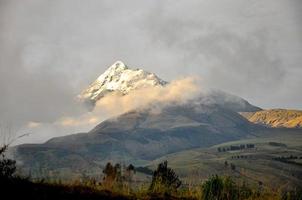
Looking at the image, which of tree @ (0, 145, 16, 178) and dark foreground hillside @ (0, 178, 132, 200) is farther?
tree @ (0, 145, 16, 178)

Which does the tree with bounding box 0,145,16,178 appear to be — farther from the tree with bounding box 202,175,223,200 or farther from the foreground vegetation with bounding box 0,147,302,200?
the tree with bounding box 202,175,223,200

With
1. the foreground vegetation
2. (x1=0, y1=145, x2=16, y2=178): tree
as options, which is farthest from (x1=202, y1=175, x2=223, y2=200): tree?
(x1=0, y1=145, x2=16, y2=178): tree

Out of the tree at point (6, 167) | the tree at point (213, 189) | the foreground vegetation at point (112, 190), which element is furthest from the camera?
the tree at point (213, 189)

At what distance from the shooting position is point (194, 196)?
19.3 m

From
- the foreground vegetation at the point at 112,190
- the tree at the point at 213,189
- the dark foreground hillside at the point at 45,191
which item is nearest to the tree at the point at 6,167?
the foreground vegetation at the point at 112,190

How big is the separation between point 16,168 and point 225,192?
913 centimetres

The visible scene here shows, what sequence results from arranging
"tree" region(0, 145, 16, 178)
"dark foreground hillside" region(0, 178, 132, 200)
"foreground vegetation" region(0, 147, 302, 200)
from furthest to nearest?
"tree" region(0, 145, 16, 178)
"foreground vegetation" region(0, 147, 302, 200)
"dark foreground hillside" region(0, 178, 132, 200)

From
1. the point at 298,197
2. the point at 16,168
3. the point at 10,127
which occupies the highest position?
the point at 10,127

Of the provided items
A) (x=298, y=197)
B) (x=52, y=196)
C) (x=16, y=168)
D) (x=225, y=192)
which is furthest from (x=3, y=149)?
(x=298, y=197)

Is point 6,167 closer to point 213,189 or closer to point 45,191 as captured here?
point 45,191

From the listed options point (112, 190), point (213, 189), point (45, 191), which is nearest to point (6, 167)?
point (45, 191)

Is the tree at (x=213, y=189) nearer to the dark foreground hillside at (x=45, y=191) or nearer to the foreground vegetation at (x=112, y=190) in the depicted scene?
the foreground vegetation at (x=112, y=190)

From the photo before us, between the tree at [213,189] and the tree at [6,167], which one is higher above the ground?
the tree at [6,167]

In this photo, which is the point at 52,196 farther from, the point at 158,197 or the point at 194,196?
the point at 194,196
